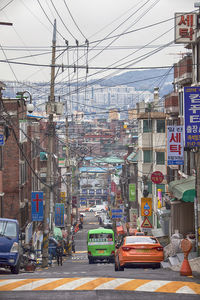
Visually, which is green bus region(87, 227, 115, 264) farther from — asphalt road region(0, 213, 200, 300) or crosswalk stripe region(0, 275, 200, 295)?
crosswalk stripe region(0, 275, 200, 295)

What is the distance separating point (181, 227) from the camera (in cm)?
3547

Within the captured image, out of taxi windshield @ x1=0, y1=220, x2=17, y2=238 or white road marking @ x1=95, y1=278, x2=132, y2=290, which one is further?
taxi windshield @ x1=0, y1=220, x2=17, y2=238

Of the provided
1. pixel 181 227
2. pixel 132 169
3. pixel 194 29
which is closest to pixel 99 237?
pixel 181 227

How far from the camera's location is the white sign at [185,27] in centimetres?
2858

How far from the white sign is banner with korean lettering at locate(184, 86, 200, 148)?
3.61m

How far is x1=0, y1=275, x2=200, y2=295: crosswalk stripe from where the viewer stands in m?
12.7

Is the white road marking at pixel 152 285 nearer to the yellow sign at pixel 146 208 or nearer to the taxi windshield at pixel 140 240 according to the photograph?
the taxi windshield at pixel 140 240

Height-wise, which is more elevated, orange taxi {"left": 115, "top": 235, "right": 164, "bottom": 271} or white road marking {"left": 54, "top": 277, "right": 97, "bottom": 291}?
white road marking {"left": 54, "top": 277, "right": 97, "bottom": 291}

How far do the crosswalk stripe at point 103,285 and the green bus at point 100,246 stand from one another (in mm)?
23799

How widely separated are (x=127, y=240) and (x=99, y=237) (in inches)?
714

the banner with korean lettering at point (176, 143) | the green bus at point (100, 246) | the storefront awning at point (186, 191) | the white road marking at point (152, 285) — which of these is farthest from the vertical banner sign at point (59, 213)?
the white road marking at point (152, 285)

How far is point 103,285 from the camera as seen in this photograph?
13.1 m

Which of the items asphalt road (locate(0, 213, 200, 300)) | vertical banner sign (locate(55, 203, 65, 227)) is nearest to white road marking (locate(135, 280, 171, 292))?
asphalt road (locate(0, 213, 200, 300))

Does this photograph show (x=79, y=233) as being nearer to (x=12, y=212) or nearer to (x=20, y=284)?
(x=12, y=212)
